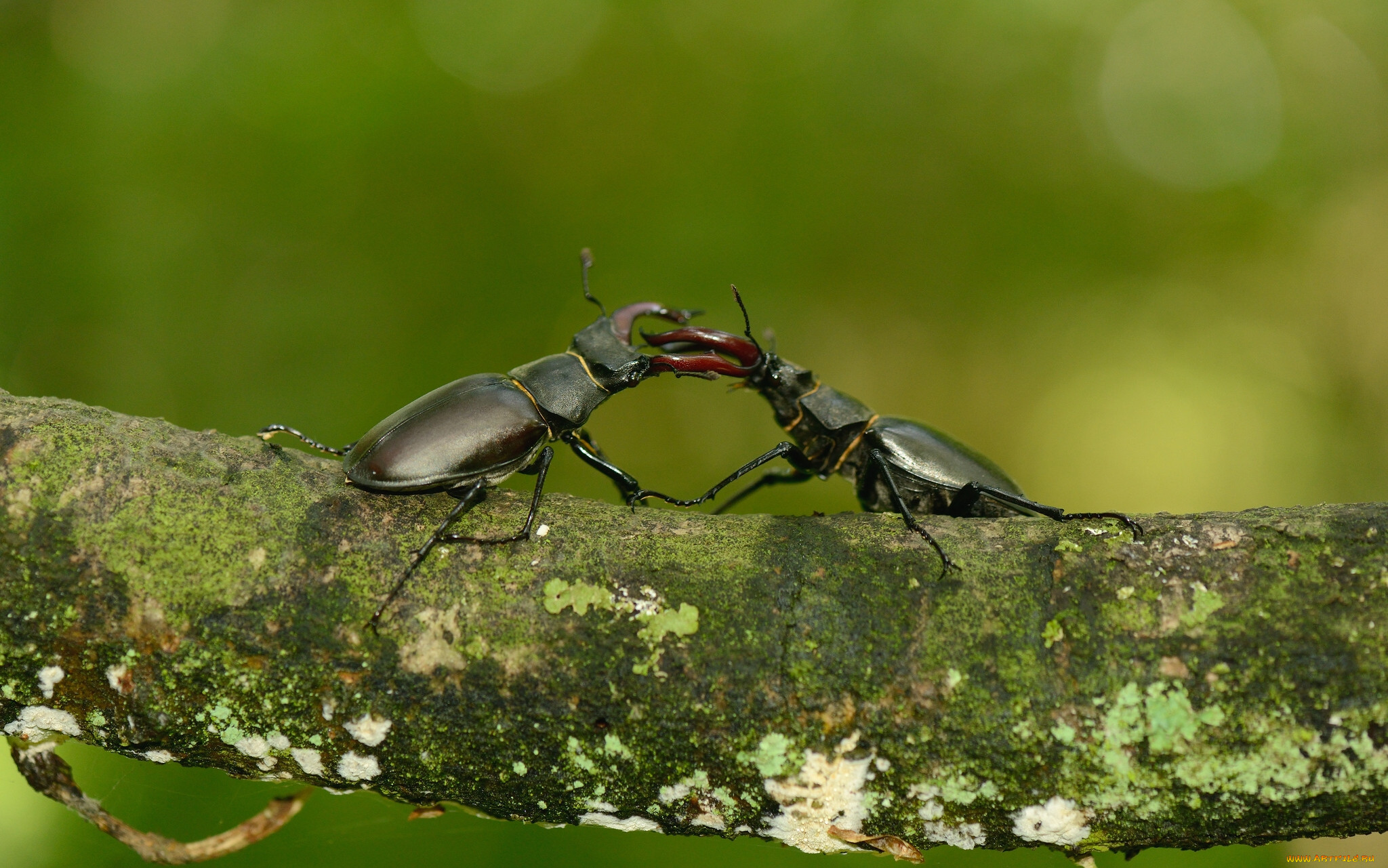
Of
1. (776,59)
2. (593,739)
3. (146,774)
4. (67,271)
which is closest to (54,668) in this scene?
(593,739)

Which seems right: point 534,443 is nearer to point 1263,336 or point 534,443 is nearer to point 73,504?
point 73,504

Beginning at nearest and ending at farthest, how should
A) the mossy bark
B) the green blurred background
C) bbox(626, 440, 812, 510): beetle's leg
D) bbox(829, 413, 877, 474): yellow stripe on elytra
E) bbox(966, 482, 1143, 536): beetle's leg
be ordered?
1. the mossy bark
2. bbox(966, 482, 1143, 536): beetle's leg
3. bbox(626, 440, 812, 510): beetle's leg
4. bbox(829, 413, 877, 474): yellow stripe on elytra
5. the green blurred background

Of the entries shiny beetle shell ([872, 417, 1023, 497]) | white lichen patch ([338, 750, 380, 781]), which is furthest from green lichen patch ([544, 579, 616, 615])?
shiny beetle shell ([872, 417, 1023, 497])

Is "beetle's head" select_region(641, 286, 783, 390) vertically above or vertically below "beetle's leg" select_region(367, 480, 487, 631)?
above

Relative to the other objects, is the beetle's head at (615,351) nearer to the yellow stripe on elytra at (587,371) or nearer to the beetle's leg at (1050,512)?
the yellow stripe on elytra at (587,371)

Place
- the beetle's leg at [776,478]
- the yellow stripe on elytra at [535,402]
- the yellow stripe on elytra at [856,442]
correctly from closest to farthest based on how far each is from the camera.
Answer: the yellow stripe on elytra at [535,402] → the yellow stripe on elytra at [856,442] → the beetle's leg at [776,478]

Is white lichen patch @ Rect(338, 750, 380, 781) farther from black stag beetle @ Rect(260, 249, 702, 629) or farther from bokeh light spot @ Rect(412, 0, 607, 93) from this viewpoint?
bokeh light spot @ Rect(412, 0, 607, 93)

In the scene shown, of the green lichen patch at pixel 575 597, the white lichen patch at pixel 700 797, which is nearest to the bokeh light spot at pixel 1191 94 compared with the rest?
the green lichen patch at pixel 575 597
